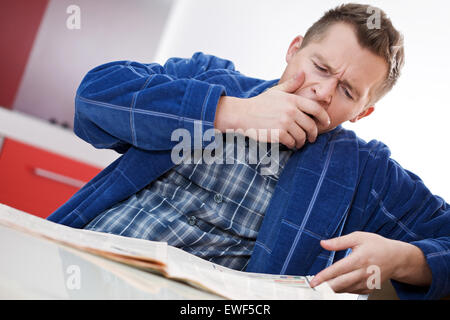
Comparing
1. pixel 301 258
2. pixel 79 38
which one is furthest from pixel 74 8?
pixel 301 258

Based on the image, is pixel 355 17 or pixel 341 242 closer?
pixel 341 242

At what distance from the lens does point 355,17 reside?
94cm

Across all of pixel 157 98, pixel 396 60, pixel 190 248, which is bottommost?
pixel 190 248

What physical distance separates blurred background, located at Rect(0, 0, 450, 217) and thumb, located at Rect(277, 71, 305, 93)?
1095mm

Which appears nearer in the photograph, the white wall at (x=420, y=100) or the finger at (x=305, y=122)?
the finger at (x=305, y=122)

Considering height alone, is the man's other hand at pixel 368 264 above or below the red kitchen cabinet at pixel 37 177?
above

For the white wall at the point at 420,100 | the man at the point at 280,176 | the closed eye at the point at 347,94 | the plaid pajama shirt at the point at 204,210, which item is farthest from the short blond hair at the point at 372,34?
the white wall at the point at 420,100

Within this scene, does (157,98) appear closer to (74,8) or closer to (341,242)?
(341,242)

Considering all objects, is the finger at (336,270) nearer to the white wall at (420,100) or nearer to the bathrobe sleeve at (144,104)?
the bathrobe sleeve at (144,104)

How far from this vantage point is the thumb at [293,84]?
0.82 metres

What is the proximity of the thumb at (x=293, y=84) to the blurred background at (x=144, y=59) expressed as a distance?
1.09 m

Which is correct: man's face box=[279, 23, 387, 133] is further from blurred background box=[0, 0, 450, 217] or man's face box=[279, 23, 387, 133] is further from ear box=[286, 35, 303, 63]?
blurred background box=[0, 0, 450, 217]
